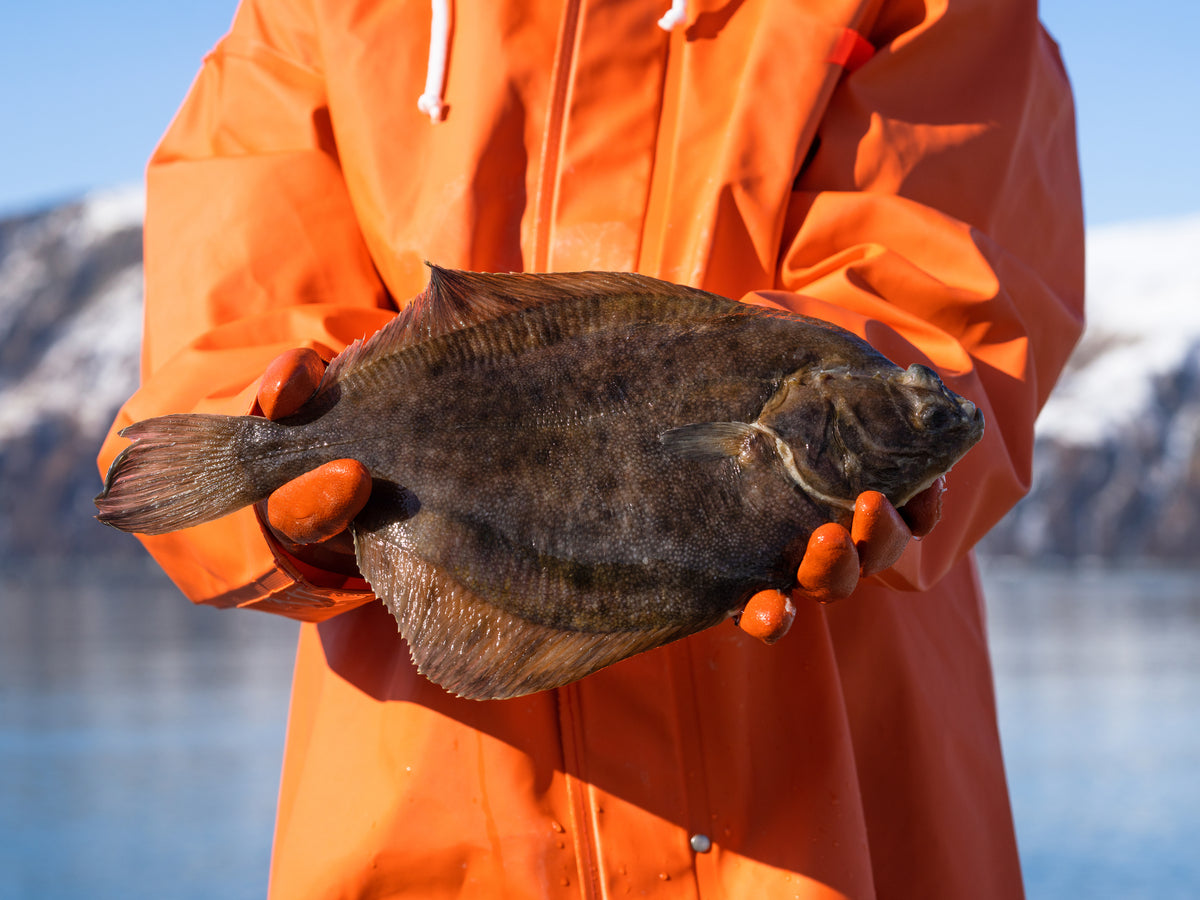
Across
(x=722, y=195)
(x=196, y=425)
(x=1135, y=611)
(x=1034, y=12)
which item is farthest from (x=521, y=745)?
(x=1135, y=611)

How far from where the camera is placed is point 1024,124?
7.51 feet

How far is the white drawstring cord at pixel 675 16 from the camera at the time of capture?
2090 mm

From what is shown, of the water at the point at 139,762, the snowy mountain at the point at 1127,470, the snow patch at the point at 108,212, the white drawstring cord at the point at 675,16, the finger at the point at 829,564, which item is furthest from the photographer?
the snow patch at the point at 108,212

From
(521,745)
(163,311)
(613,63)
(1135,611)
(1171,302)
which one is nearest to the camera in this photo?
(521,745)

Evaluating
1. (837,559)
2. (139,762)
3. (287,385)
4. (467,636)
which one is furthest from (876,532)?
(139,762)

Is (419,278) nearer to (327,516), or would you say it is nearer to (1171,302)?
(327,516)

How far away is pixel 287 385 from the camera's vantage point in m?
1.72

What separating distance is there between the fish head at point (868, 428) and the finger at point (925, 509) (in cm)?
5

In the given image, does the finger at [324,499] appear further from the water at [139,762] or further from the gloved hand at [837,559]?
the water at [139,762]

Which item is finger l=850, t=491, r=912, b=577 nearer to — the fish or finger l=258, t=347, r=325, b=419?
the fish

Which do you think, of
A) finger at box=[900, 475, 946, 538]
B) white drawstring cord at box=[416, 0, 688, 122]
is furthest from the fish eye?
white drawstring cord at box=[416, 0, 688, 122]

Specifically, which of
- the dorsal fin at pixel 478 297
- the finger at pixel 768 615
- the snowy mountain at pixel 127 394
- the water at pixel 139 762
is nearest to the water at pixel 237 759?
the water at pixel 139 762

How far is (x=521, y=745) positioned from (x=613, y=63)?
132 cm

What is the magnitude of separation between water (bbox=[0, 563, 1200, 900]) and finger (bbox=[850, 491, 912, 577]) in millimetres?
10384
